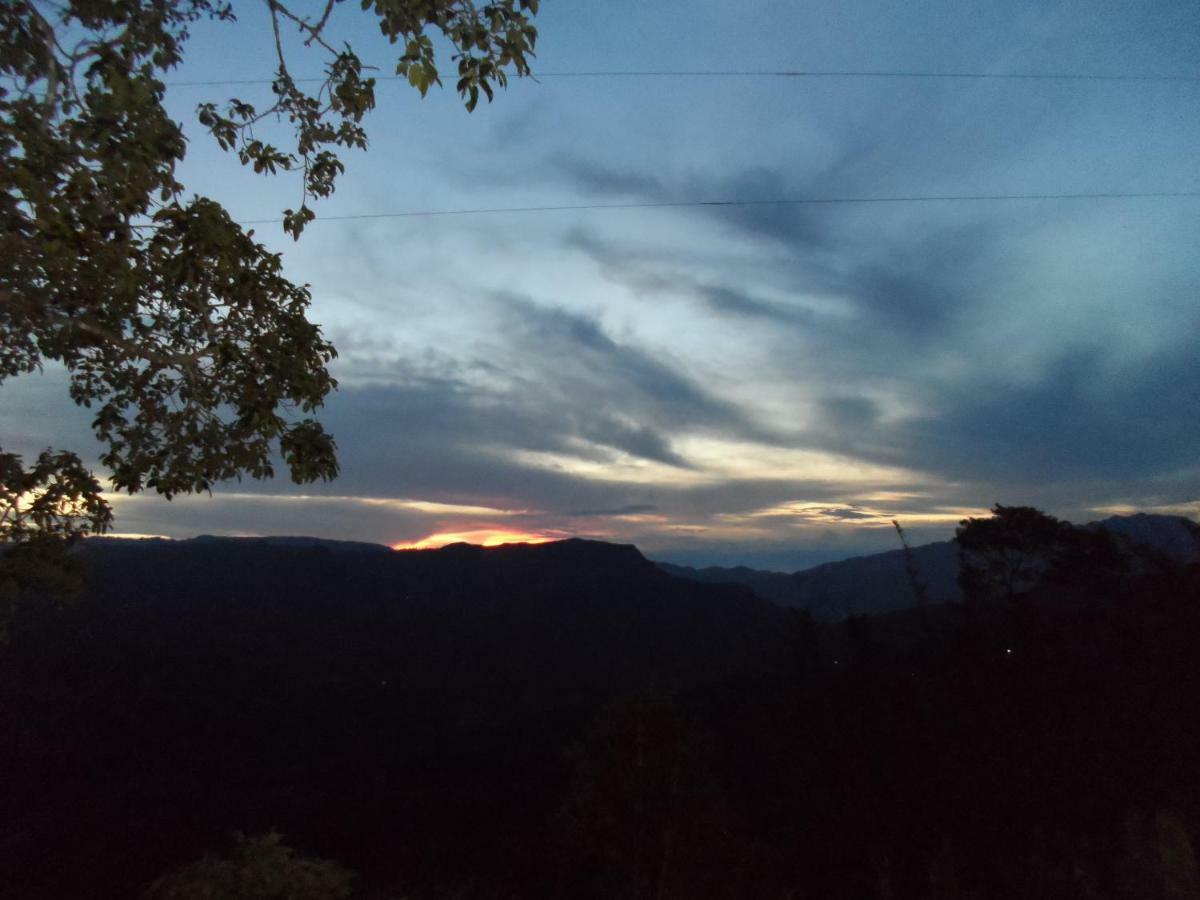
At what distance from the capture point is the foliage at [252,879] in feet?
21.9

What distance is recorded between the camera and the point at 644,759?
1570 centimetres

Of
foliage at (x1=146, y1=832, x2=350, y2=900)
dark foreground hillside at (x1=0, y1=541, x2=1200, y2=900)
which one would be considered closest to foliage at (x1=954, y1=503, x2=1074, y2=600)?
dark foreground hillside at (x1=0, y1=541, x2=1200, y2=900)

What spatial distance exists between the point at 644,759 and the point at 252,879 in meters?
10.2

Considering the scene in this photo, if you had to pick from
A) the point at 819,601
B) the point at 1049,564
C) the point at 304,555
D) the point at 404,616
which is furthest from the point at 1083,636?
the point at 819,601

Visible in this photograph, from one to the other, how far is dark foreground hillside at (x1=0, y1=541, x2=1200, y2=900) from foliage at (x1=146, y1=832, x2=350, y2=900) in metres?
2.14

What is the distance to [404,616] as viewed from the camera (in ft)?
Answer: 361

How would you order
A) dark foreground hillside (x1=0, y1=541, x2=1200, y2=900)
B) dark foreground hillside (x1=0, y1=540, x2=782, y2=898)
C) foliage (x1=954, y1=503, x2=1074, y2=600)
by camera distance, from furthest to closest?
foliage (x1=954, y1=503, x2=1074, y2=600) < dark foreground hillside (x1=0, y1=540, x2=782, y2=898) < dark foreground hillside (x1=0, y1=541, x2=1200, y2=900)

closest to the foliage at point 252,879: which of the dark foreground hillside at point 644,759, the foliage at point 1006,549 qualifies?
the dark foreground hillside at point 644,759

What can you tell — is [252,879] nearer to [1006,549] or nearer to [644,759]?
[644,759]

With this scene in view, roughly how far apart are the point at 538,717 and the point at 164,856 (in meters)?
42.6

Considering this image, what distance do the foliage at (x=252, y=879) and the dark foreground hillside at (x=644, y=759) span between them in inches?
84.1

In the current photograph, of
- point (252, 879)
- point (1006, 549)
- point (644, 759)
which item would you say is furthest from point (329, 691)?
point (252, 879)

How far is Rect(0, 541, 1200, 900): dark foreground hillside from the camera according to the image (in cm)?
1560

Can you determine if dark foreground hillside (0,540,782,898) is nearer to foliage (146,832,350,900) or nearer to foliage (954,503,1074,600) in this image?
foliage (146,832,350,900)
